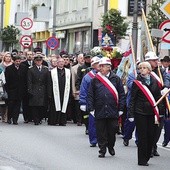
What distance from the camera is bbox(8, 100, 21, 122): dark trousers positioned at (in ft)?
76.5

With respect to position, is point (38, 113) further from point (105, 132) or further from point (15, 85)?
point (105, 132)

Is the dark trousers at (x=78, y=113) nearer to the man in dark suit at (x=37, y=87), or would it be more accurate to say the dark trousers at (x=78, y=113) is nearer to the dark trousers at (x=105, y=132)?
the man in dark suit at (x=37, y=87)

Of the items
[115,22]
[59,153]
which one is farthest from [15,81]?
[115,22]

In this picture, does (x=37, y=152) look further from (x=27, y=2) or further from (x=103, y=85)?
(x=27, y=2)

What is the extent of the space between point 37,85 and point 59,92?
68cm

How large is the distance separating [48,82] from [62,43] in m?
40.1

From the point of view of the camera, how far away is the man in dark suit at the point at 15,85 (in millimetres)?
23580

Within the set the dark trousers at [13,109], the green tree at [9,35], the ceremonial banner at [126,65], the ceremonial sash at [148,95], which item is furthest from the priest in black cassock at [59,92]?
the green tree at [9,35]

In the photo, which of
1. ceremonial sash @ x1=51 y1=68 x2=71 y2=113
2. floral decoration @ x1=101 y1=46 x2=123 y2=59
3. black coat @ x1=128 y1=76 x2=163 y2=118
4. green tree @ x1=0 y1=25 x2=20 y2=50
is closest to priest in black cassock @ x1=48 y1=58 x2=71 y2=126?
ceremonial sash @ x1=51 y1=68 x2=71 y2=113

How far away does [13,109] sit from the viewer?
77.2ft

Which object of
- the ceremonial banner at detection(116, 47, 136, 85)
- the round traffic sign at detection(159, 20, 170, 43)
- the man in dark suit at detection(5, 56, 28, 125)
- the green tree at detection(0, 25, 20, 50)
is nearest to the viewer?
the ceremonial banner at detection(116, 47, 136, 85)

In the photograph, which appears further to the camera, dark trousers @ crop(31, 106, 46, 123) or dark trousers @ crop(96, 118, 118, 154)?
dark trousers @ crop(31, 106, 46, 123)

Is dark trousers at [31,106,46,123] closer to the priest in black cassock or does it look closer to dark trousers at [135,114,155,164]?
the priest in black cassock

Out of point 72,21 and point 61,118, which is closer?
point 61,118
